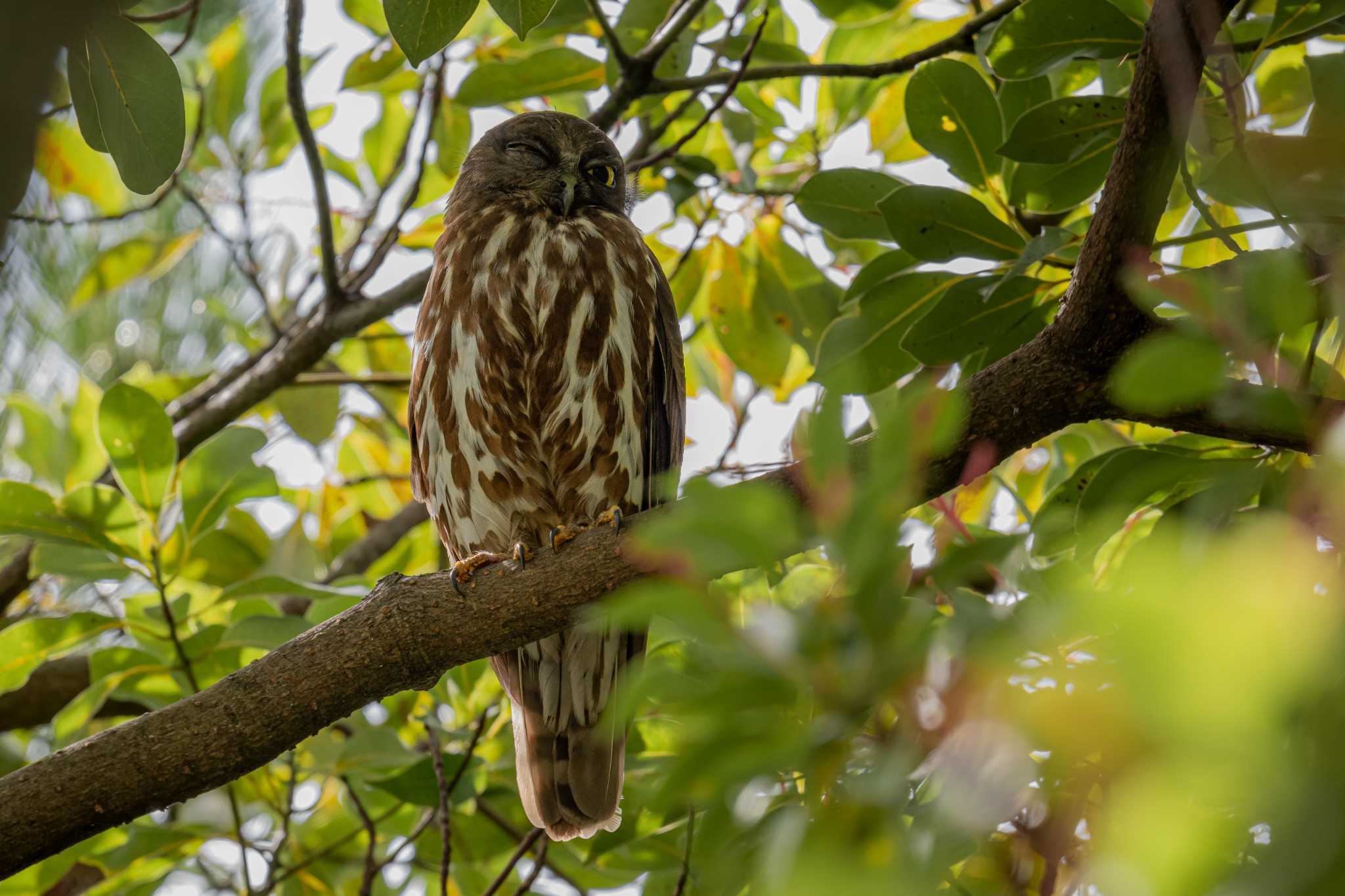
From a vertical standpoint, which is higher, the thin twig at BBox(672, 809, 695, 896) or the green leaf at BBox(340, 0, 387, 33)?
the green leaf at BBox(340, 0, 387, 33)

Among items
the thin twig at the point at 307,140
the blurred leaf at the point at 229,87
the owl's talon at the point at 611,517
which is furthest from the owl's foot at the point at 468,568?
the blurred leaf at the point at 229,87

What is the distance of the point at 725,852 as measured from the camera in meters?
1.12

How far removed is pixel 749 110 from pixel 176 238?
2.70 m

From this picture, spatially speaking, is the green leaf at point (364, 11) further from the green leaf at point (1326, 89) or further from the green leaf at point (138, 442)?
the green leaf at point (1326, 89)

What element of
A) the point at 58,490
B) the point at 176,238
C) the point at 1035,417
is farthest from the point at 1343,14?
the point at 176,238

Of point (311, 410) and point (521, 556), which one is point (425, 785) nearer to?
point (521, 556)

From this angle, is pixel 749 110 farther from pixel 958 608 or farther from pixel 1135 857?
pixel 1135 857

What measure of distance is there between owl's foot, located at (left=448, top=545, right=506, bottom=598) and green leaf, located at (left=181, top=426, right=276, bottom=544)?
2.18 ft

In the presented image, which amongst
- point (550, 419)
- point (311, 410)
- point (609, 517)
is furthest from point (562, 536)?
point (311, 410)

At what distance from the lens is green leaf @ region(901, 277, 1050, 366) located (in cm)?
266

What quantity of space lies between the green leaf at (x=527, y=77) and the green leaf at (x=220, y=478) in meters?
1.31

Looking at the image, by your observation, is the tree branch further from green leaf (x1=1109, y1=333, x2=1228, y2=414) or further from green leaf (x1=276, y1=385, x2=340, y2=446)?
green leaf (x1=1109, y1=333, x2=1228, y2=414)

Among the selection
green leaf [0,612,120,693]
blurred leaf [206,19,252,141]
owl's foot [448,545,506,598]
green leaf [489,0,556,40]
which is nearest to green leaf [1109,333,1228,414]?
green leaf [489,0,556,40]

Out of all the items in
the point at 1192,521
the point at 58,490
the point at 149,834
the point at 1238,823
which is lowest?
the point at 1238,823
